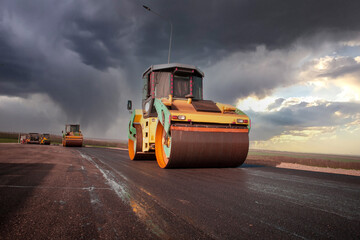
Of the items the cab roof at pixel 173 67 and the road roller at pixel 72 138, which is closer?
the cab roof at pixel 173 67

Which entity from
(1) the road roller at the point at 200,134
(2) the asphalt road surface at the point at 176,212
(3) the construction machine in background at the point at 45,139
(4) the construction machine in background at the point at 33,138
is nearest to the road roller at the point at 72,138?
(3) the construction machine in background at the point at 45,139

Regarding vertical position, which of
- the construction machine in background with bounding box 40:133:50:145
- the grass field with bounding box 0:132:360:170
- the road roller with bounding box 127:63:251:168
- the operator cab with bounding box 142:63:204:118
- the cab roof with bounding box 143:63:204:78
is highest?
the cab roof with bounding box 143:63:204:78

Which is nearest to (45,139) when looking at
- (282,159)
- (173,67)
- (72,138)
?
(72,138)

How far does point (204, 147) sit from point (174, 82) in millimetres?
3516

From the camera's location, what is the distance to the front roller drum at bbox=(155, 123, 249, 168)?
Result: 6.21 meters

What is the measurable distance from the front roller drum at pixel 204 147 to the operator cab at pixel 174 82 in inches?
102

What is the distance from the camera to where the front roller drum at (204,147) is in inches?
245

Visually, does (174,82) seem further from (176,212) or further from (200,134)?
(176,212)

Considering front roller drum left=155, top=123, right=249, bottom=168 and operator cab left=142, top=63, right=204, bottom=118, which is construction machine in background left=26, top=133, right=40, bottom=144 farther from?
front roller drum left=155, top=123, right=249, bottom=168

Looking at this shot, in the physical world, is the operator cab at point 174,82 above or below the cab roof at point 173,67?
below

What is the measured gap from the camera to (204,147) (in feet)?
20.8

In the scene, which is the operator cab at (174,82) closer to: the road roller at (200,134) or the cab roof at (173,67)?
the cab roof at (173,67)

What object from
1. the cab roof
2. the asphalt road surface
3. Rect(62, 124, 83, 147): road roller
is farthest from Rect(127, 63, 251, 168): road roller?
Rect(62, 124, 83, 147): road roller

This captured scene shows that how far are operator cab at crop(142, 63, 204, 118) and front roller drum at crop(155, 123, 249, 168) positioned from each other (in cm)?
258
